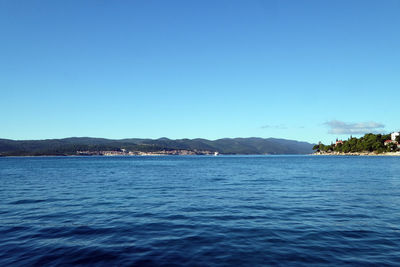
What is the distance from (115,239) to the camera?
1414 centimetres

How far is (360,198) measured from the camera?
26828 millimetres

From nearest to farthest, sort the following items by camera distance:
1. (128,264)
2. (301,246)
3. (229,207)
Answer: (128,264) → (301,246) → (229,207)

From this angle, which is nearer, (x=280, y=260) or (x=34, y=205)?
(x=280, y=260)

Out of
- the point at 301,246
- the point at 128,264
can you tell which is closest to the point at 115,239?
the point at 128,264

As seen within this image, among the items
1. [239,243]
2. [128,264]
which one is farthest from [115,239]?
[239,243]

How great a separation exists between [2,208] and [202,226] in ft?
66.2

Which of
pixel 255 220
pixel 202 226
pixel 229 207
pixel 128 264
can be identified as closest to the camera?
pixel 128 264

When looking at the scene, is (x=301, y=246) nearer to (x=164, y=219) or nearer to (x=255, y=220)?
(x=255, y=220)

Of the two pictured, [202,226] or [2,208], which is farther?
[2,208]

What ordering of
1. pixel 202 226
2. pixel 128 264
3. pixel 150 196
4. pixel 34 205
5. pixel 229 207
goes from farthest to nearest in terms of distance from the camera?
pixel 150 196 → pixel 34 205 → pixel 229 207 → pixel 202 226 → pixel 128 264

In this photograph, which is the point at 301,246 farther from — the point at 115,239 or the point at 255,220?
the point at 115,239

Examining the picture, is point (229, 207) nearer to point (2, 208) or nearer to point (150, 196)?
point (150, 196)

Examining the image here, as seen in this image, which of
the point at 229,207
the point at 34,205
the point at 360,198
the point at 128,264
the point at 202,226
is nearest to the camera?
the point at 128,264

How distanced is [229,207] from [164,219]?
21.9 ft
